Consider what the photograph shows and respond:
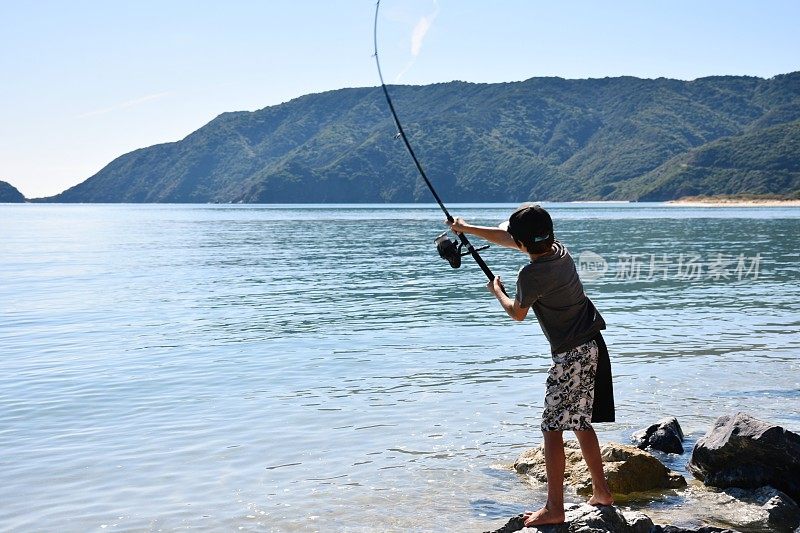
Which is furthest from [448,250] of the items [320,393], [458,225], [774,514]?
[320,393]

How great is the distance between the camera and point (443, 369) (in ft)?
48.8

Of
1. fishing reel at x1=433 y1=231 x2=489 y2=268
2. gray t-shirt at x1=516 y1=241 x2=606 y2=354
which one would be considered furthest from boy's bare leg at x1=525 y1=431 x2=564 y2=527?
fishing reel at x1=433 y1=231 x2=489 y2=268

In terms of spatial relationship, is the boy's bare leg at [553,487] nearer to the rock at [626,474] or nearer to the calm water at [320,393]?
the calm water at [320,393]

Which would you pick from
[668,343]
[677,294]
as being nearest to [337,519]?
[668,343]

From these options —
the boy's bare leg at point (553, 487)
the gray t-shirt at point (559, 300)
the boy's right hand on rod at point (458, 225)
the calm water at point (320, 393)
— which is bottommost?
the calm water at point (320, 393)

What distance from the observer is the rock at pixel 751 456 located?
26.1ft

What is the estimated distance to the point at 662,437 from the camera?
9680 mm

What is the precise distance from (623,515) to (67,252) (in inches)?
2228

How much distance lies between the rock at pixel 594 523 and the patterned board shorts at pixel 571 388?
60 cm

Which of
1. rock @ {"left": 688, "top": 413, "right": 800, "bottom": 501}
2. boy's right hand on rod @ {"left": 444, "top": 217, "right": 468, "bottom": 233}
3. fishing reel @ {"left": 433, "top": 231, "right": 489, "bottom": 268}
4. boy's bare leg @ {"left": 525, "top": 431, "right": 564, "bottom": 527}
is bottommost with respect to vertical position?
rock @ {"left": 688, "top": 413, "right": 800, "bottom": 501}

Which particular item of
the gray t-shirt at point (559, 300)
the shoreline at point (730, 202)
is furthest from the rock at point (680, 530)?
the shoreline at point (730, 202)

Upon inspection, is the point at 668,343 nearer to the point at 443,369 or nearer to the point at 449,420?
the point at 443,369

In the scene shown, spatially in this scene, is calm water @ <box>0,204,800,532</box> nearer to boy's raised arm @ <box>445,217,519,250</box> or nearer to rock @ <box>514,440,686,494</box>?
rock @ <box>514,440,686,494</box>

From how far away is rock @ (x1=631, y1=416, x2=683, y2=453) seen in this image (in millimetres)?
9656
